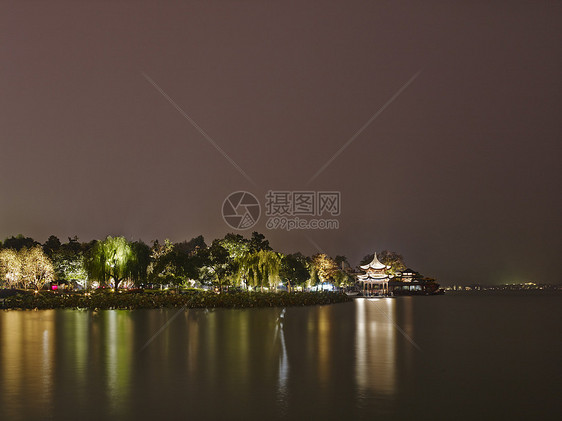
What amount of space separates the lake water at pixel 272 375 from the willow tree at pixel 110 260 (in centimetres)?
2771

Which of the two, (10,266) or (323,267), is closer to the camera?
(10,266)

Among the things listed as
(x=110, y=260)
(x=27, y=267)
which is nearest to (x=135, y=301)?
(x=110, y=260)

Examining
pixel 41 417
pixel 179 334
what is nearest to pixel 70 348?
pixel 179 334

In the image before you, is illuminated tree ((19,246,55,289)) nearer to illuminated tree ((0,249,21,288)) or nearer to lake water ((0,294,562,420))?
illuminated tree ((0,249,21,288))

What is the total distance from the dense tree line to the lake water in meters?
28.2

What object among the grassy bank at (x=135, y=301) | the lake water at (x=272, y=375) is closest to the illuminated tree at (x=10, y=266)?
the grassy bank at (x=135, y=301)

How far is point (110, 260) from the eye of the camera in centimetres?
5688

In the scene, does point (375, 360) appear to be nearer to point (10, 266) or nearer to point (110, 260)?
point (110, 260)

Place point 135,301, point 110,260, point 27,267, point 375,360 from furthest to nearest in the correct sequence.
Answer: point 27,267 → point 110,260 → point 135,301 → point 375,360

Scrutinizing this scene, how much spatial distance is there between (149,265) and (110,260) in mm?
22687

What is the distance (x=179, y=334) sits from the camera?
2753cm

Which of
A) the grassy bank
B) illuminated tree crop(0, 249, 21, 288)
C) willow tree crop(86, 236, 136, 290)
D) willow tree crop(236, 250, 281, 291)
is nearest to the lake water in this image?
the grassy bank

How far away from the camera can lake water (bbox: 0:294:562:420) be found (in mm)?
A: 12664

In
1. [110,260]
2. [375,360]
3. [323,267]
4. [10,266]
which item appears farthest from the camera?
[323,267]
